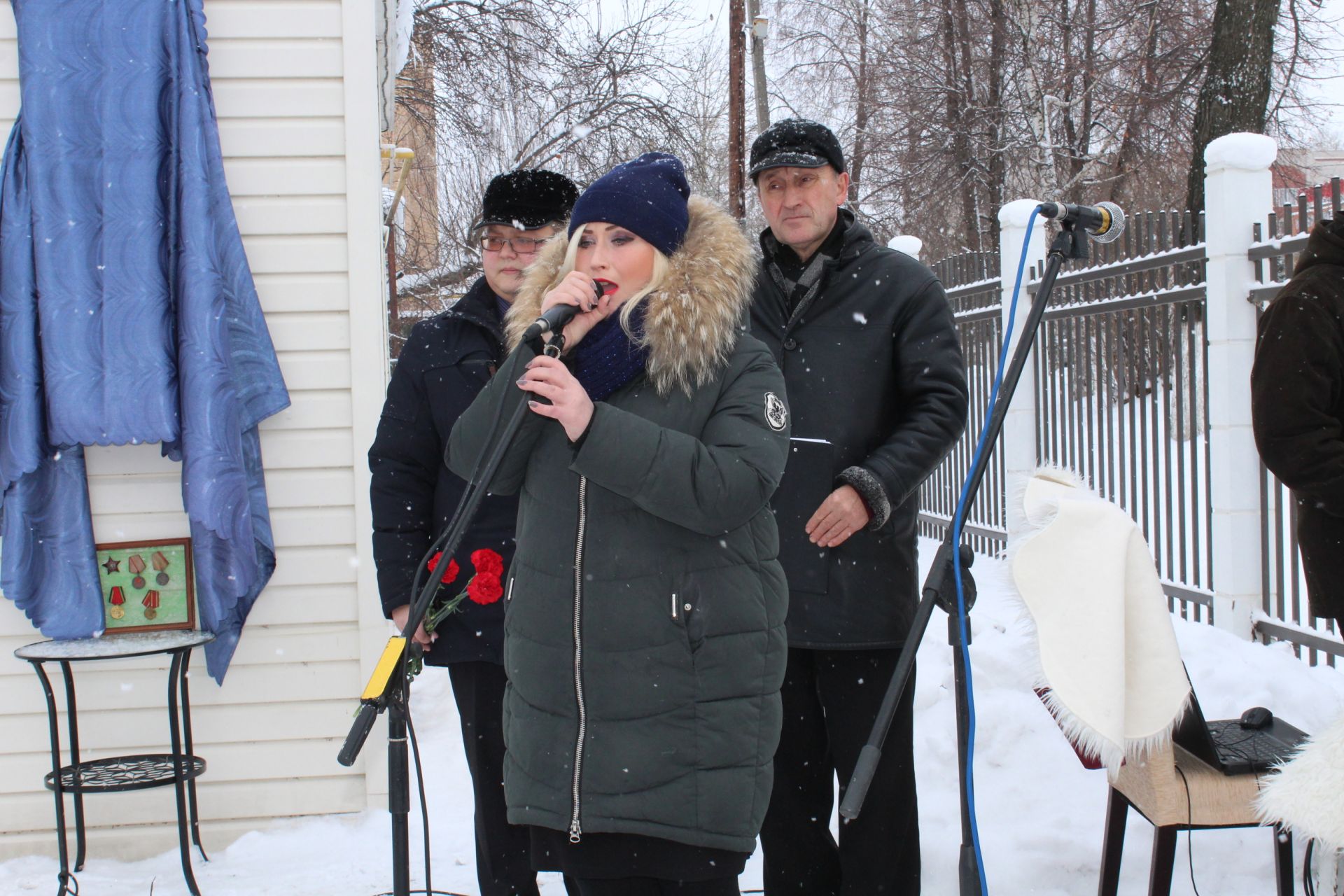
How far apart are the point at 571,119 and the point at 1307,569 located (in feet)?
44.0

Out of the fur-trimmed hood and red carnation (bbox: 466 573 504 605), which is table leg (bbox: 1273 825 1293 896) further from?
red carnation (bbox: 466 573 504 605)

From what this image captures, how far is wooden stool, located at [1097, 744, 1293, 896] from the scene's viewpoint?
223 cm

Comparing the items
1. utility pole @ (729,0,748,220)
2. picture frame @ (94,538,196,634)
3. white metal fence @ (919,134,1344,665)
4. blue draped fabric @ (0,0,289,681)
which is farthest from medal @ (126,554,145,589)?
utility pole @ (729,0,748,220)

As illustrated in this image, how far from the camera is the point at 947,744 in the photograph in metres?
4.05

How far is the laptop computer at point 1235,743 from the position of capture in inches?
89.1

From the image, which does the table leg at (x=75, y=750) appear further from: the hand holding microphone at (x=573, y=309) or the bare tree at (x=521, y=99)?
the bare tree at (x=521, y=99)

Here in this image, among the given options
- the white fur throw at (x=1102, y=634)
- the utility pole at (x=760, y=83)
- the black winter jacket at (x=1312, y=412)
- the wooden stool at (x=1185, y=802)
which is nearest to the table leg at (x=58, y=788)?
the white fur throw at (x=1102, y=634)

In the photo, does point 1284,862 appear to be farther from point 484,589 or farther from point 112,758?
point 112,758

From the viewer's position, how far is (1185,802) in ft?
7.35

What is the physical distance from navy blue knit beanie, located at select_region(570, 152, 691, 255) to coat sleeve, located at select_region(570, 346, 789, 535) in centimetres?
35

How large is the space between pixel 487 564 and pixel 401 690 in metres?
0.92

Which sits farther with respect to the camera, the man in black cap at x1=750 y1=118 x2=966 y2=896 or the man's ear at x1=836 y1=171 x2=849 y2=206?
the man's ear at x1=836 y1=171 x2=849 y2=206

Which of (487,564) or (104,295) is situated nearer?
(487,564)

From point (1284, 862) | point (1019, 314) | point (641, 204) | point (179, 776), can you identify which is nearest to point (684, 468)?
point (641, 204)
